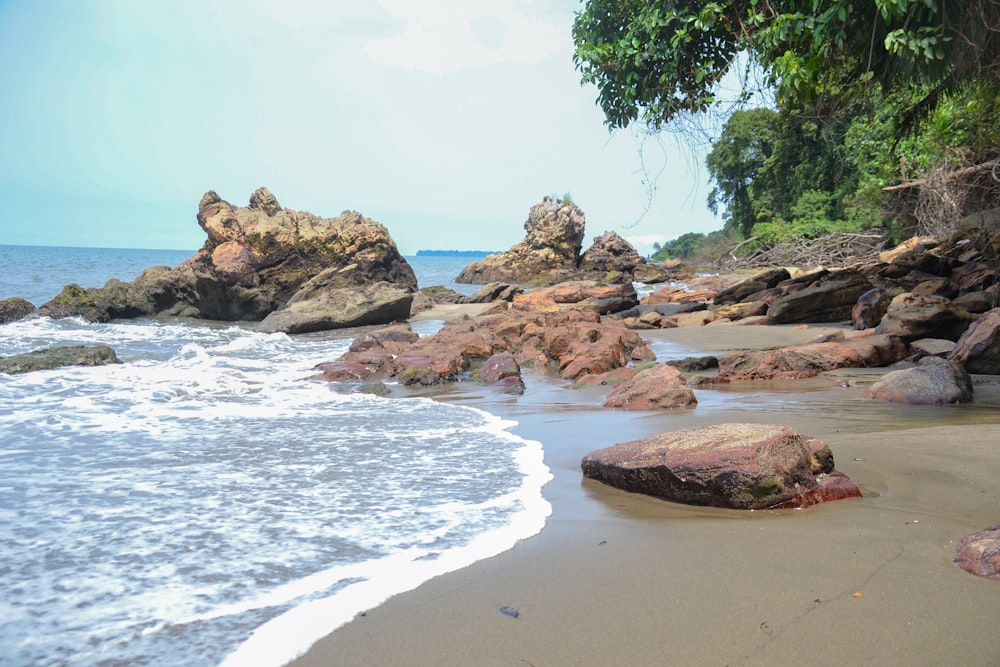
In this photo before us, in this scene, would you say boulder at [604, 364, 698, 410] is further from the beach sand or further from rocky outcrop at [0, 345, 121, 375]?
rocky outcrop at [0, 345, 121, 375]

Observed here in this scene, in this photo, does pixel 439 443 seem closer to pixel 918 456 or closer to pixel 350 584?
pixel 350 584

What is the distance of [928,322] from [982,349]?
1.94m

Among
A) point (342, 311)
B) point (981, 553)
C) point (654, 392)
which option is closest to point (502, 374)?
point (654, 392)

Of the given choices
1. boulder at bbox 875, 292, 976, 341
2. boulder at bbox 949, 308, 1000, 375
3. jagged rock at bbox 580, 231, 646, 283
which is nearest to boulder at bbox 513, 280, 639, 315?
boulder at bbox 875, 292, 976, 341

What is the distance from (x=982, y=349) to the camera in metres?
7.70

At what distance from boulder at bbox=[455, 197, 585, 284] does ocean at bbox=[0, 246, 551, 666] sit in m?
41.6

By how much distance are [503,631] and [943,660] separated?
1326 millimetres

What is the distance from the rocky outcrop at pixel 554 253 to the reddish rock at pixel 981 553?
4415cm

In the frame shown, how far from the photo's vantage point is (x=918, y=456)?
4.31 m

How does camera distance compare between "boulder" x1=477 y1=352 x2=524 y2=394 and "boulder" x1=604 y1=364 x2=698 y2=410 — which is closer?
"boulder" x1=604 y1=364 x2=698 y2=410

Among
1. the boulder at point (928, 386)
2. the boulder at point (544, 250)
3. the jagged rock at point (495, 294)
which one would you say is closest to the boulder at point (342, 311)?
the jagged rock at point (495, 294)

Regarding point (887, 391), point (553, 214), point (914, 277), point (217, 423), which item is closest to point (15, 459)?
point (217, 423)

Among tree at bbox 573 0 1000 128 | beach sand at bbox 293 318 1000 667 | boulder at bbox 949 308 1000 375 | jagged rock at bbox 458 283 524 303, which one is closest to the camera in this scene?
beach sand at bbox 293 318 1000 667

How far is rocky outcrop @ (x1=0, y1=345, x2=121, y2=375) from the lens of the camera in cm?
983
